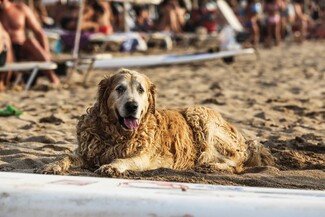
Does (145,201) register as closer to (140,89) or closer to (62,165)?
(62,165)

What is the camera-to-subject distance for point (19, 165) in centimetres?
521

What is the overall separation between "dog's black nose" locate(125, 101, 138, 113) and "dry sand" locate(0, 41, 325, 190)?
0.41m

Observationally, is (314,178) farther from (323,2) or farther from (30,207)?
(323,2)

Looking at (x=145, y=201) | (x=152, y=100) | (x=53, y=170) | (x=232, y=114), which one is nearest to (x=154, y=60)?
(x=232, y=114)

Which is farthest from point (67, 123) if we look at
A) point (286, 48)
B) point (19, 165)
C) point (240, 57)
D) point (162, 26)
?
point (162, 26)

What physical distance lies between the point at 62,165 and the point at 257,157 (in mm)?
1476

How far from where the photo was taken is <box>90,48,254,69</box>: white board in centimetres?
1378

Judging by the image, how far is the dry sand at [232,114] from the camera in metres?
4.97

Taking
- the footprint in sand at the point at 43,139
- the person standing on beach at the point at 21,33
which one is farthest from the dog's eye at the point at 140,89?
the person standing on beach at the point at 21,33

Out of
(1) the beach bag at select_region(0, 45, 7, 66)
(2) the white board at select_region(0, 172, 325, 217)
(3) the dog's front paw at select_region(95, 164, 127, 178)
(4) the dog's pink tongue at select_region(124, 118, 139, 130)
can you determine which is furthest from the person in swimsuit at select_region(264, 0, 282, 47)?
(2) the white board at select_region(0, 172, 325, 217)

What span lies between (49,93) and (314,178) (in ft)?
20.1

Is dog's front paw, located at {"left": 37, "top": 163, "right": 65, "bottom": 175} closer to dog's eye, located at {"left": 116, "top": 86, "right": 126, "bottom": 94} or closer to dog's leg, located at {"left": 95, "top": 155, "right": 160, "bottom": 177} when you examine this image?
dog's leg, located at {"left": 95, "top": 155, "right": 160, "bottom": 177}

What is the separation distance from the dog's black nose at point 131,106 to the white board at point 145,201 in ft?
4.05

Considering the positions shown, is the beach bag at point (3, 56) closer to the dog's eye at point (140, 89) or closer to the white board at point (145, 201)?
the dog's eye at point (140, 89)
